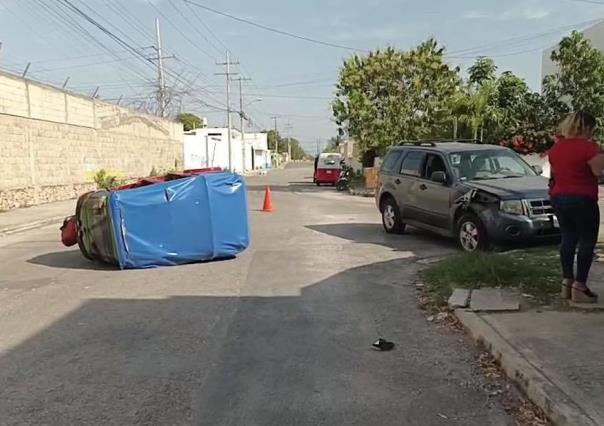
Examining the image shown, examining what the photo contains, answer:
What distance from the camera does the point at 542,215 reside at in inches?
413

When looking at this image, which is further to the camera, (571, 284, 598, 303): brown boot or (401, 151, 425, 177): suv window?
(401, 151, 425, 177): suv window

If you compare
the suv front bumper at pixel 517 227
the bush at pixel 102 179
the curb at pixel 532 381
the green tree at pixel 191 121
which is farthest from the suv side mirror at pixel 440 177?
the green tree at pixel 191 121

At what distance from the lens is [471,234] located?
10984mm

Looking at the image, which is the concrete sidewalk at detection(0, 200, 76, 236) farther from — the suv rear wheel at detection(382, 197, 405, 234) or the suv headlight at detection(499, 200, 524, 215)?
the suv headlight at detection(499, 200, 524, 215)

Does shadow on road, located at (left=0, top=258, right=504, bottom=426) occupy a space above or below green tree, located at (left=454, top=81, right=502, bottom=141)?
below

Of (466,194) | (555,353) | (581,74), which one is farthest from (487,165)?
(581,74)

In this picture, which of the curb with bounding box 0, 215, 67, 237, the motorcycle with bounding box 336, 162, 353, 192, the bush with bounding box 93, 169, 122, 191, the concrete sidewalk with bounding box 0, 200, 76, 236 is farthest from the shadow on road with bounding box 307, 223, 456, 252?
the motorcycle with bounding box 336, 162, 353, 192

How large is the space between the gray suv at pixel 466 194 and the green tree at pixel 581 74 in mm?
15863

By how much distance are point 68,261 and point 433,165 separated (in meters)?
6.94

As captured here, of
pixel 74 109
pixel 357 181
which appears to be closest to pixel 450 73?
pixel 357 181

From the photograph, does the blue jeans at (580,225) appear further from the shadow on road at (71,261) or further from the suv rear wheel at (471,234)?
the shadow on road at (71,261)

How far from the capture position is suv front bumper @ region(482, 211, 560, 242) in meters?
10.3

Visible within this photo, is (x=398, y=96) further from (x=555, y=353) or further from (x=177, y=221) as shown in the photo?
(x=555, y=353)

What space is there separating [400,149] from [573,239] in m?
7.58
